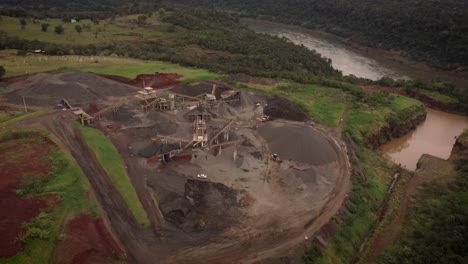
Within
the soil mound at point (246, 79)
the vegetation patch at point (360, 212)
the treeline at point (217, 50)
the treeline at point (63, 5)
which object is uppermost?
the treeline at point (63, 5)

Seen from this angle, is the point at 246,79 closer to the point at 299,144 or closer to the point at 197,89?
the point at 197,89

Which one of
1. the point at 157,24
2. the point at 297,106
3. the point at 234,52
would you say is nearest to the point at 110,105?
the point at 297,106

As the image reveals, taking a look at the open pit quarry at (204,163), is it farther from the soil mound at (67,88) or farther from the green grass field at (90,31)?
the green grass field at (90,31)

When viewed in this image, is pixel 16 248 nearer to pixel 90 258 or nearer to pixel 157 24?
pixel 90 258

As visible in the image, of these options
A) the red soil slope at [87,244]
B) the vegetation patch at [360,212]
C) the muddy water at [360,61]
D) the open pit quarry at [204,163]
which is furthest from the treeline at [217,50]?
the red soil slope at [87,244]

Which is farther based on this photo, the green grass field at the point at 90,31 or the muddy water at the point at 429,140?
the green grass field at the point at 90,31

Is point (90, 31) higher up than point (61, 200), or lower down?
higher up

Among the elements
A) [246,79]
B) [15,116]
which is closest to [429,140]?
[246,79]
